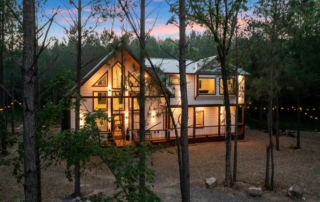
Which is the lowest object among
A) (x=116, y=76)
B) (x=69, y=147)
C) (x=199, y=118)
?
(x=199, y=118)

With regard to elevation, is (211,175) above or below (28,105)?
below

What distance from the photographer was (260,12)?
1141 centimetres

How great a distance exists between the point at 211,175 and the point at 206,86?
399 inches

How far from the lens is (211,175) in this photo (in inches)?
503

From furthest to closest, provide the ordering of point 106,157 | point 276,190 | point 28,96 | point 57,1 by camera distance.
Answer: point 276,190 → point 57,1 → point 106,157 → point 28,96

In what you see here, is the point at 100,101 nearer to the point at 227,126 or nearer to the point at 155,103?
the point at 155,103

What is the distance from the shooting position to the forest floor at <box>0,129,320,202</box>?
10.2 metres

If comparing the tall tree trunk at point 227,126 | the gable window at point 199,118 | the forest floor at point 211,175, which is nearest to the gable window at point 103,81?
the forest floor at point 211,175

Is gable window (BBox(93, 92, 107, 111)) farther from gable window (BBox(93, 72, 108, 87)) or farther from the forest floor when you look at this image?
the forest floor

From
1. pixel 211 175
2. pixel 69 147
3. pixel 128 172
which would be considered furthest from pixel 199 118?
pixel 69 147

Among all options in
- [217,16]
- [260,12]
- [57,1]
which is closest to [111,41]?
[57,1]

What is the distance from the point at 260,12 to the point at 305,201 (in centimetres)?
771

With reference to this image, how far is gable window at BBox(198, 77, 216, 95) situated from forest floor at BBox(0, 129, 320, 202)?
452 cm

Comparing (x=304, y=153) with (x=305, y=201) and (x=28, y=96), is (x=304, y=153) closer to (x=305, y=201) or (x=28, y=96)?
(x=305, y=201)
